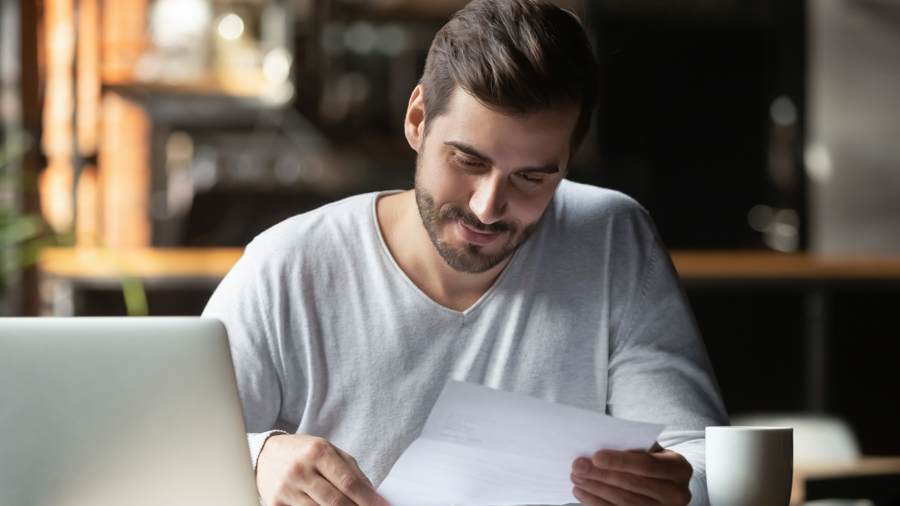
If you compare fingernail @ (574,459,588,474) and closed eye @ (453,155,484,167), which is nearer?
fingernail @ (574,459,588,474)

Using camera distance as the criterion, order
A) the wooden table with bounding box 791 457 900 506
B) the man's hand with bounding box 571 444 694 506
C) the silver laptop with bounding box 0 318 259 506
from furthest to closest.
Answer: the wooden table with bounding box 791 457 900 506 < the man's hand with bounding box 571 444 694 506 < the silver laptop with bounding box 0 318 259 506

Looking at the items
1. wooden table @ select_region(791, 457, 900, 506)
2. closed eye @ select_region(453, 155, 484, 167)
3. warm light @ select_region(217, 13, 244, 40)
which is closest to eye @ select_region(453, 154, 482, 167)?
closed eye @ select_region(453, 155, 484, 167)

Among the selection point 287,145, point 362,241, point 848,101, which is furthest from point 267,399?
point 848,101

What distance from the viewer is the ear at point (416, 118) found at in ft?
3.65

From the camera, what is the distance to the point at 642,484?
768 mm

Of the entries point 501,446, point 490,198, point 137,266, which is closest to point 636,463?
point 501,446

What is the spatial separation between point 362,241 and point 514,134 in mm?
303

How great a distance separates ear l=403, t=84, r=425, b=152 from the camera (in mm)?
1111

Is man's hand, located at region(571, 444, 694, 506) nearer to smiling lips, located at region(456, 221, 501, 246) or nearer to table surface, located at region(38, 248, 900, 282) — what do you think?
smiling lips, located at region(456, 221, 501, 246)

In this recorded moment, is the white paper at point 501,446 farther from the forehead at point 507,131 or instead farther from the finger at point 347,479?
the forehead at point 507,131

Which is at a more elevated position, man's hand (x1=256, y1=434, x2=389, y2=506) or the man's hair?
the man's hair

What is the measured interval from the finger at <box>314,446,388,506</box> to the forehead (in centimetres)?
41

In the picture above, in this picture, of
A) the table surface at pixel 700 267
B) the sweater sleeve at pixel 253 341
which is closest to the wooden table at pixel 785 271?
the table surface at pixel 700 267

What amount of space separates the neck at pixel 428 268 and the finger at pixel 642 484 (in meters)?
0.44
